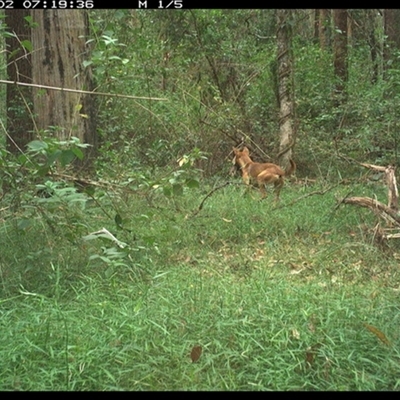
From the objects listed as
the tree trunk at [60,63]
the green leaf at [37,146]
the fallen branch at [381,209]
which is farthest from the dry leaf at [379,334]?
the tree trunk at [60,63]

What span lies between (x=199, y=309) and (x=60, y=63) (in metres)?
3.62

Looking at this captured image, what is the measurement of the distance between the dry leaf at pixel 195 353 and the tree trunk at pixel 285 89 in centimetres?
625

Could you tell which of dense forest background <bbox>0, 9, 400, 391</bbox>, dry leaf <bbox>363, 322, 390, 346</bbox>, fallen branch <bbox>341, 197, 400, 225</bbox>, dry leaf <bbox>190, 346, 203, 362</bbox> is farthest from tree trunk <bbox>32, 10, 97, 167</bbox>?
dry leaf <bbox>363, 322, 390, 346</bbox>

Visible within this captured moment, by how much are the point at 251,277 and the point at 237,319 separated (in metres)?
0.98

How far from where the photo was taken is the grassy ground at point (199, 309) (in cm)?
278

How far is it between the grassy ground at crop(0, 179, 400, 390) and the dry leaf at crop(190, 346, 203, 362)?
0.03 m

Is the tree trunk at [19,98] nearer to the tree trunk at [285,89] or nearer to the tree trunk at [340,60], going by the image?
the tree trunk at [285,89]

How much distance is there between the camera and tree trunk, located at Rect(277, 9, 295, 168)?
344 inches

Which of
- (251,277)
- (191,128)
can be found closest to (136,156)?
(191,128)

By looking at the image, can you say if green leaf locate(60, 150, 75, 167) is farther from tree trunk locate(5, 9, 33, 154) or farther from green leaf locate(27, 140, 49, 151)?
tree trunk locate(5, 9, 33, 154)

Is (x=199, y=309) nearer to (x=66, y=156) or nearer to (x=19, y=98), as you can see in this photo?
(x=66, y=156)

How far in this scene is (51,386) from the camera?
270 cm

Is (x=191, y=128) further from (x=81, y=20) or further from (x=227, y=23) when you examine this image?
(x=81, y=20)

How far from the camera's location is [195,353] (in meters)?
2.92
